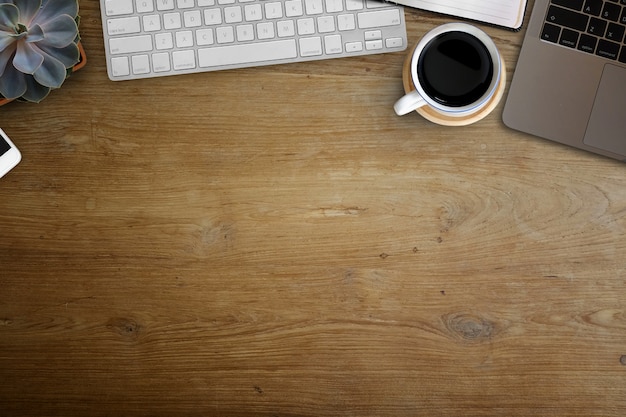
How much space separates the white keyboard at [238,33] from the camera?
0.76m

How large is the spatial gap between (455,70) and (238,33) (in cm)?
28

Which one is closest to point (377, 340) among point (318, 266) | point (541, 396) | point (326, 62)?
point (318, 266)

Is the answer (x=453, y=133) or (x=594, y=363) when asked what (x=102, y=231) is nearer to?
(x=453, y=133)

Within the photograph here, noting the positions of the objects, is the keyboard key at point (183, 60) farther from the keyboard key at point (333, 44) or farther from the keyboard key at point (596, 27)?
the keyboard key at point (596, 27)

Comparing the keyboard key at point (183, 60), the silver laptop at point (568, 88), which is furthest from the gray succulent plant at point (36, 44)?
the silver laptop at point (568, 88)

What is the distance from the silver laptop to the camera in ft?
2.48

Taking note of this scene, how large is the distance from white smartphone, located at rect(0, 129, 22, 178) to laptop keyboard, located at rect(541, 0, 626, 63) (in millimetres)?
687

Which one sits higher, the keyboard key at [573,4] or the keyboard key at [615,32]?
the keyboard key at [573,4]

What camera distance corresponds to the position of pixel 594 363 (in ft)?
2.54

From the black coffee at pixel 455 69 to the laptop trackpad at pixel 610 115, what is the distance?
0.56 ft

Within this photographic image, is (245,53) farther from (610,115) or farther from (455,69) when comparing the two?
(610,115)

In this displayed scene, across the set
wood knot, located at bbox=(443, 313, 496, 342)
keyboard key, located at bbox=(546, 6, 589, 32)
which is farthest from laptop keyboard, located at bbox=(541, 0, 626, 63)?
wood knot, located at bbox=(443, 313, 496, 342)

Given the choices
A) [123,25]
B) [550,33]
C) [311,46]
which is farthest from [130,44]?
[550,33]

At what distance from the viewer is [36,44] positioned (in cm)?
69
